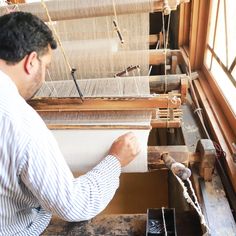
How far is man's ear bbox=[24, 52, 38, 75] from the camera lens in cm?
83

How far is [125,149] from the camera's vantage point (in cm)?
100

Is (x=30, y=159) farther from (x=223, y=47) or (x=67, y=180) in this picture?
(x=223, y=47)

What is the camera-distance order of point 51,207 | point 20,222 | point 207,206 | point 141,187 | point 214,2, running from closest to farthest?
point 51,207 < point 20,222 < point 207,206 < point 214,2 < point 141,187

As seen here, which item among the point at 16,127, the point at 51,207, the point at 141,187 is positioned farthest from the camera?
the point at 141,187

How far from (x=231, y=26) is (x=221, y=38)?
0.17 metres

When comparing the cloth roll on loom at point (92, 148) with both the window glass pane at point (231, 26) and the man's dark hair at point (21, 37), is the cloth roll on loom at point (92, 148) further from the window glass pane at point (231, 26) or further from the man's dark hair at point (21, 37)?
the window glass pane at point (231, 26)

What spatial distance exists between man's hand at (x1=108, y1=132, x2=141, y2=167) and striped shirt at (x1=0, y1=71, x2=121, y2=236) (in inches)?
2.3

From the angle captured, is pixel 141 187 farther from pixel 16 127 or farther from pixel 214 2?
pixel 16 127

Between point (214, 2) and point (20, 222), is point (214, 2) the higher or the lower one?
the higher one

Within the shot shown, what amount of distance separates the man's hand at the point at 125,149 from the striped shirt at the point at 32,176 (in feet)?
0.19

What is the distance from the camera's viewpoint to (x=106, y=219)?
106 centimetres

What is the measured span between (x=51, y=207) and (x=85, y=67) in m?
0.73

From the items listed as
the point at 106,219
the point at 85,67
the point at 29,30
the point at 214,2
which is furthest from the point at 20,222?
the point at 214,2

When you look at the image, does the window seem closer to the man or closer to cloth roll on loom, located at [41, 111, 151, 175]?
cloth roll on loom, located at [41, 111, 151, 175]
